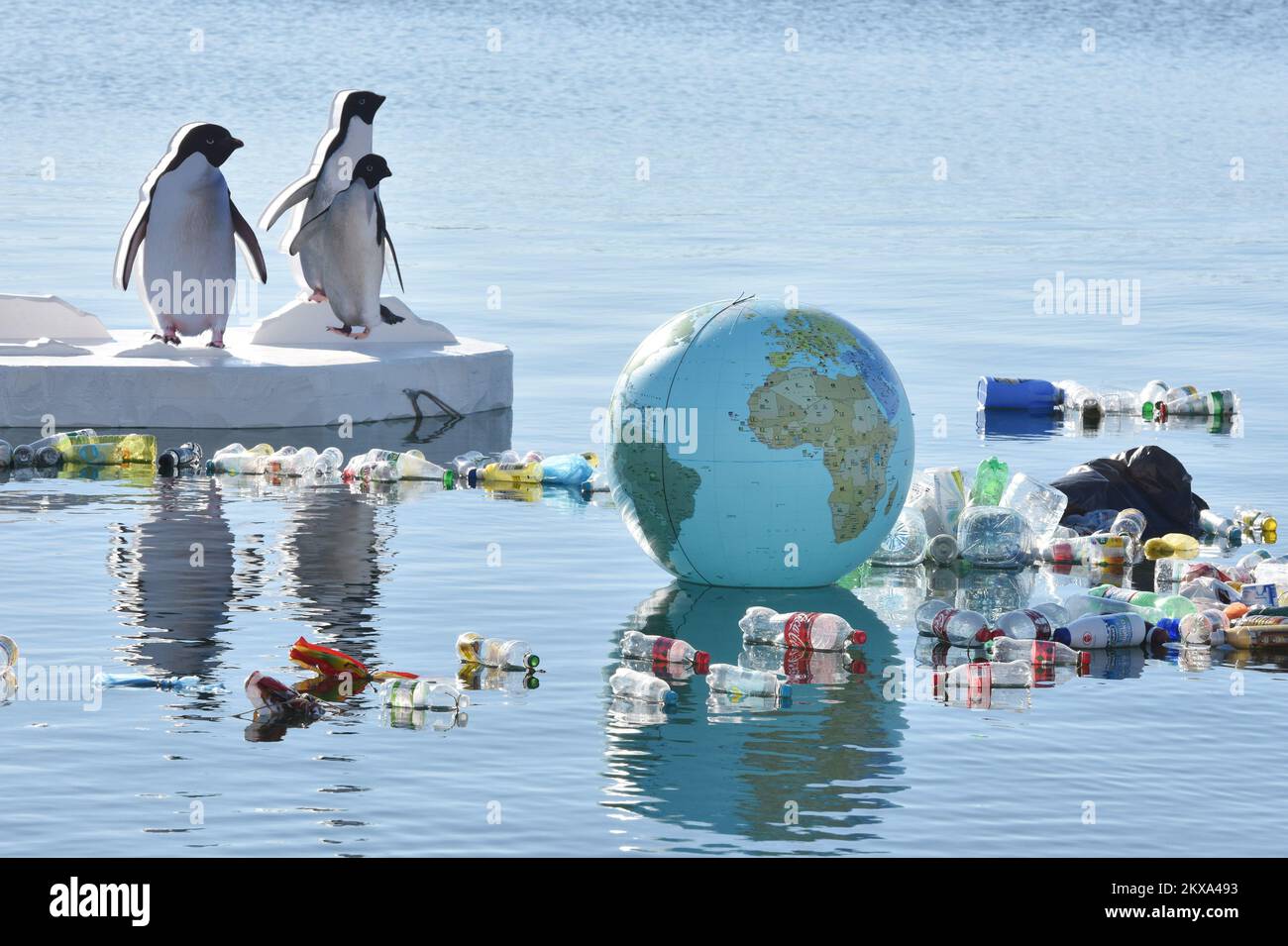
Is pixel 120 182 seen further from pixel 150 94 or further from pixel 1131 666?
pixel 1131 666

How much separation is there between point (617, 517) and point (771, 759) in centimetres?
666

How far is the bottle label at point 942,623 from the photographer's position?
1364cm

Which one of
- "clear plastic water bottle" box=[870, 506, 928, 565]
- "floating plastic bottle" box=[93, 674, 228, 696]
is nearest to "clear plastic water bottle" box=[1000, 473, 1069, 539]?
"clear plastic water bottle" box=[870, 506, 928, 565]

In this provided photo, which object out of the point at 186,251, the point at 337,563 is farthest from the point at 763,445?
the point at 186,251

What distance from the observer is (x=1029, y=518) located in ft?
54.7

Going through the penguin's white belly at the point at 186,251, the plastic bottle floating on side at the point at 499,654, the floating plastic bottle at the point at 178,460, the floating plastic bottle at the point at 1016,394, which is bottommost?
the plastic bottle floating on side at the point at 499,654

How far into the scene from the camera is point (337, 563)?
15594 mm

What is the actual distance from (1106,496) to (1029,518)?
844 millimetres

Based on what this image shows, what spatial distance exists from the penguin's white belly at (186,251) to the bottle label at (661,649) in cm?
1004

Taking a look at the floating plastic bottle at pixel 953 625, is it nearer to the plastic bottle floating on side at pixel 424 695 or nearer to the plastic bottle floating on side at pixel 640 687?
the plastic bottle floating on side at pixel 640 687

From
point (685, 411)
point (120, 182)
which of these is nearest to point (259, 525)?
point (685, 411)

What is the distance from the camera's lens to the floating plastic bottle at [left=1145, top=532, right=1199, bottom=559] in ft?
53.8

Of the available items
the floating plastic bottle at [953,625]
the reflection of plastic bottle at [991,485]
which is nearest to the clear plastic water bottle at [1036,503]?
the reflection of plastic bottle at [991,485]

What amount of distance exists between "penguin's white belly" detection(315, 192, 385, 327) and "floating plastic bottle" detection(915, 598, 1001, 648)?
10098 mm
